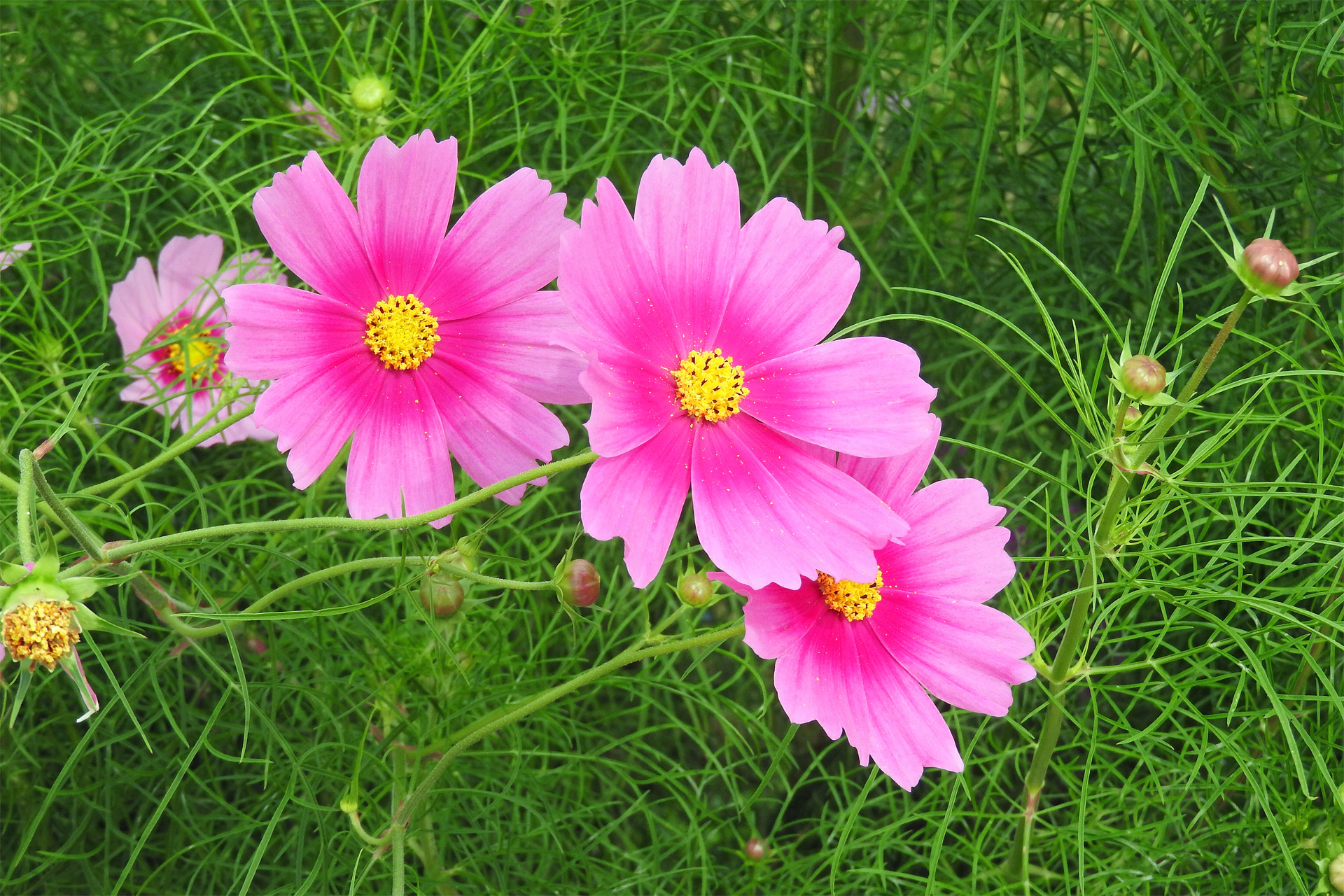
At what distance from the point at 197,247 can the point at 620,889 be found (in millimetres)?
620

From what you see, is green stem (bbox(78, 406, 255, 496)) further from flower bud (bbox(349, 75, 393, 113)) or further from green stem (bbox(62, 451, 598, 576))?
flower bud (bbox(349, 75, 393, 113))

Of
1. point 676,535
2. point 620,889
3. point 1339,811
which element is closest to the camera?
point 1339,811

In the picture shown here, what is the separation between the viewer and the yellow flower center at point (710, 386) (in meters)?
0.66

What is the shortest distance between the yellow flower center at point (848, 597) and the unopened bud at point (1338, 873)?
1.23 feet

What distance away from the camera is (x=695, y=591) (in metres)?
0.67

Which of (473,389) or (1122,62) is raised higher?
(1122,62)

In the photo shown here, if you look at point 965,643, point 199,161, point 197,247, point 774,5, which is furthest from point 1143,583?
point 199,161

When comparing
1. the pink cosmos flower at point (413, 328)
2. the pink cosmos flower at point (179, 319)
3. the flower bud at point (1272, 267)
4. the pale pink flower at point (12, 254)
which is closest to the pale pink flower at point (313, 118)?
the pink cosmos flower at point (179, 319)

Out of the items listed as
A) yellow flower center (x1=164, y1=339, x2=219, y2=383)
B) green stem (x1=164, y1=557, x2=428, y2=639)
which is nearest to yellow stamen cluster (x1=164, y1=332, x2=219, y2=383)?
yellow flower center (x1=164, y1=339, x2=219, y2=383)

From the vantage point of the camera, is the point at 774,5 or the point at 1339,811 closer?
the point at 1339,811

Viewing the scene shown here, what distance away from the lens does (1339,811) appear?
0.87m

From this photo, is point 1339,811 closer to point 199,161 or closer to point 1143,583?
point 1143,583

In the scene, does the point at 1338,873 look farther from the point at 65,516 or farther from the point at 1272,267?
the point at 65,516

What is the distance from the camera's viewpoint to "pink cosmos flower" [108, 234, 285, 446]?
1006 millimetres
